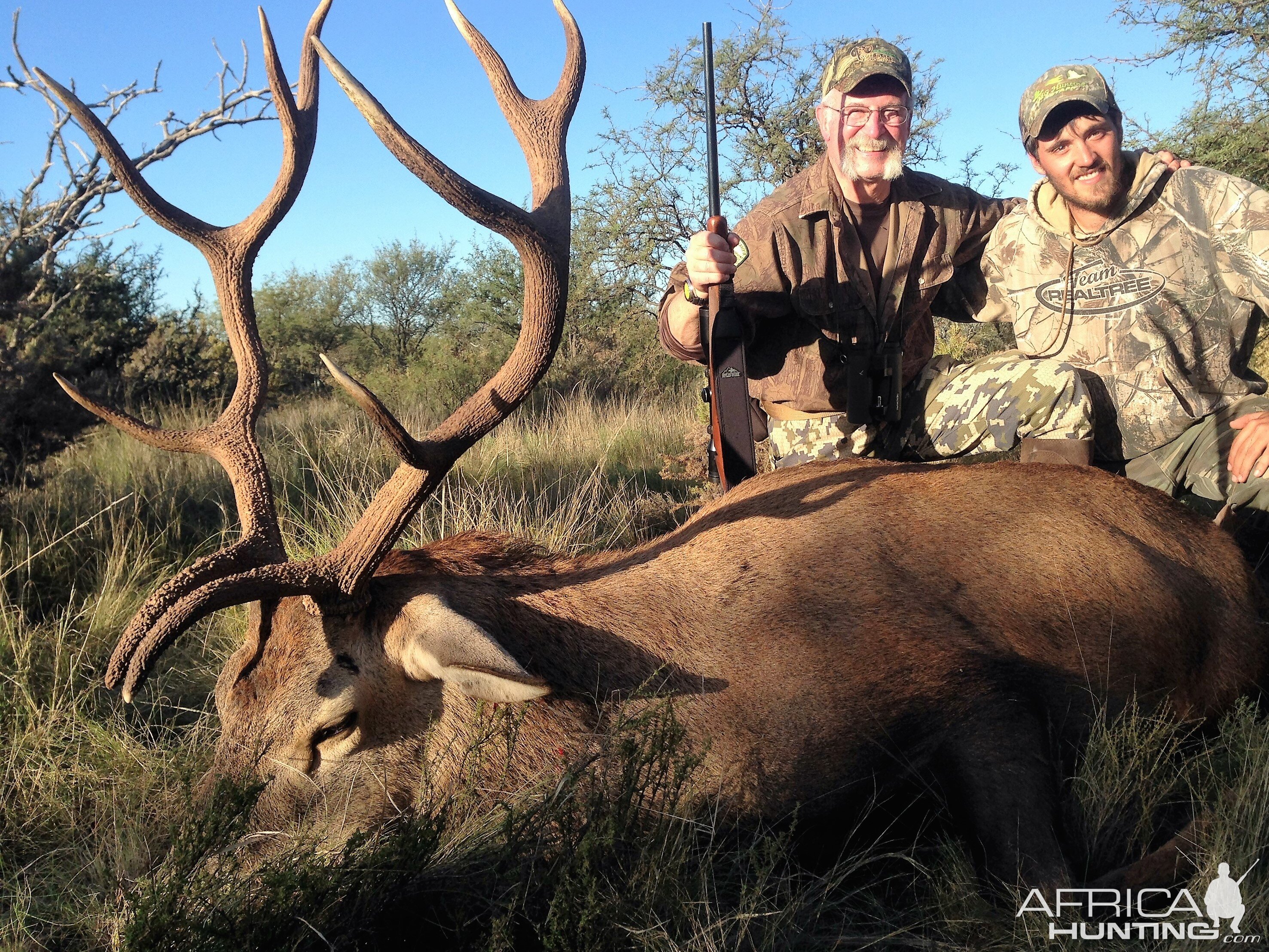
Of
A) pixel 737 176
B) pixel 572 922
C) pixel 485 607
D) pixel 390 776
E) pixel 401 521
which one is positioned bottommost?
pixel 572 922

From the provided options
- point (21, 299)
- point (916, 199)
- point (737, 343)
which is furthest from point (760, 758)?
point (21, 299)

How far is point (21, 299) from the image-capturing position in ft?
21.2

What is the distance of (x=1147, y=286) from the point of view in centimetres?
423

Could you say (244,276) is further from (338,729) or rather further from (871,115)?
(871,115)

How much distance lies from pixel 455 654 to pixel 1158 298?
354 centimetres

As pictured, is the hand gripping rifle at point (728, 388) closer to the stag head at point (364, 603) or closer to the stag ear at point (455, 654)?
the stag head at point (364, 603)

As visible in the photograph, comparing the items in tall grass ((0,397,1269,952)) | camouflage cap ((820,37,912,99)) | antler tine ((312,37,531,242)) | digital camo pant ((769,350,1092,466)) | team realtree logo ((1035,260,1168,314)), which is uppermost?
camouflage cap ((820,37,912,99))

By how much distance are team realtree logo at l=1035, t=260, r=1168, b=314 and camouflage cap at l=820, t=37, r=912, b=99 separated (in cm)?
122

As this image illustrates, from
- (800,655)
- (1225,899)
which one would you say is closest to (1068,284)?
(800,655)

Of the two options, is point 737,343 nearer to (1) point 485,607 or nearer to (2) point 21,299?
(1) point 485,607

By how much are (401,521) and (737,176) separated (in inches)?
431

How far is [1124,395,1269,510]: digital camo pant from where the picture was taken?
408cm

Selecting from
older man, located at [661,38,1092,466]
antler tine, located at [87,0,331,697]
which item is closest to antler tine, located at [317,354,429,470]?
antler tine, located at [87,0,331,697]

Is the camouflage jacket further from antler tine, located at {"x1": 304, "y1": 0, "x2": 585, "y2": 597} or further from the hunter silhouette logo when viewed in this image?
the hunter silhouette logo
